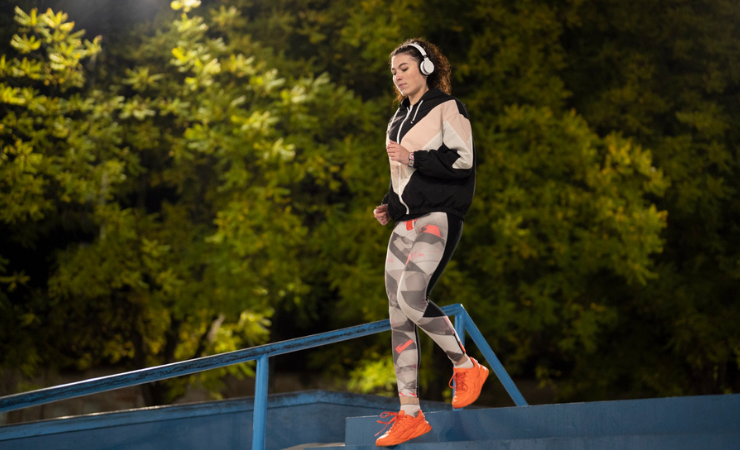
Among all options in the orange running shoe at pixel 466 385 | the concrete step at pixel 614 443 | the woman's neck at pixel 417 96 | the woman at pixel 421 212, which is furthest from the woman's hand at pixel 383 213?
the concrete step at pixel 614 443

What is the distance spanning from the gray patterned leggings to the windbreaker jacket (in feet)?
0.19

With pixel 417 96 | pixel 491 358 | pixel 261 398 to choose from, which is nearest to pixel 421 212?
pixel 417 96

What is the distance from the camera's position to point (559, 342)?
10273 millimetres

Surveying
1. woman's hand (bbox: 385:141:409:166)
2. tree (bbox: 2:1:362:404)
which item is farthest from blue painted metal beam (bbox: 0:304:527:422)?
tree (bbox: 2:1:362:404)

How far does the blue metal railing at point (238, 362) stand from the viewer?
2080mm

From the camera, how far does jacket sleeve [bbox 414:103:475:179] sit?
2.87 metres

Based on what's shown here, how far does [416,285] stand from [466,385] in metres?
0.48

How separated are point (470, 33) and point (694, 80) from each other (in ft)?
12.0

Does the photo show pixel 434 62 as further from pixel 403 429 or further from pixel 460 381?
pixel 403 429

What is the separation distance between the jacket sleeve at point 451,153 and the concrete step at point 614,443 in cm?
98

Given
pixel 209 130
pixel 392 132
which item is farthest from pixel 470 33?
pixel 392 132

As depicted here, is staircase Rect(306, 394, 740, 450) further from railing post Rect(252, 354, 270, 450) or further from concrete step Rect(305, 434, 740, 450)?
railing post Rect(252, 354, 270, 450)

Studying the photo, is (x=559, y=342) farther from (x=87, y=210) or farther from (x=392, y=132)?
(x=392, y=132)

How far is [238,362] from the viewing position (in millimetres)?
2797
